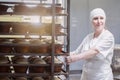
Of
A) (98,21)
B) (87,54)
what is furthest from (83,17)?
(87,54)

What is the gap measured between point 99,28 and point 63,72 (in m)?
0.57

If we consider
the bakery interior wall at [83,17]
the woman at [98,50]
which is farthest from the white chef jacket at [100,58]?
the bakery interior wall at [83,17]

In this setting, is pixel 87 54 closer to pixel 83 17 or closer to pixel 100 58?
pixel 100 58

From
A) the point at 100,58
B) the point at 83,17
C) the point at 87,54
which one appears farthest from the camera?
the point at 83,17

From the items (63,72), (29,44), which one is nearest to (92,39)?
(63,72)

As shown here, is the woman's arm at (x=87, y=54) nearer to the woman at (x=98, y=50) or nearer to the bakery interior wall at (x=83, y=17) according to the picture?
the woman at (x=98, y=50)

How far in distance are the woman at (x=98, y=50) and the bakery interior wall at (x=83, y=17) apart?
11.1ft

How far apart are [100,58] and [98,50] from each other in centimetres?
11

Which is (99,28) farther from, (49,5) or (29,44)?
(29,44)

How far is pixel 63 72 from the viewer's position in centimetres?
198

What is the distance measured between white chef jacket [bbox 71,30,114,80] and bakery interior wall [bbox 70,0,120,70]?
11.2 ft

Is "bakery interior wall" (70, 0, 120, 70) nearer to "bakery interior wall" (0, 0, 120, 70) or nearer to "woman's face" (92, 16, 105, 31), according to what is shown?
"bakery interior wall" (0, 0, 120, 70)

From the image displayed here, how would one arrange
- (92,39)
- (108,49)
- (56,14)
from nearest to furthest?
(56,14) < (108,49) < (92,39)

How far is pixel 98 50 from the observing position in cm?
221
